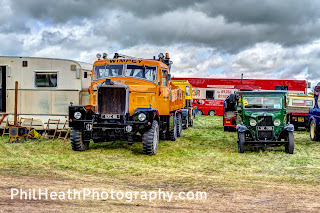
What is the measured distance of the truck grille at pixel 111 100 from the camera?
430 inches

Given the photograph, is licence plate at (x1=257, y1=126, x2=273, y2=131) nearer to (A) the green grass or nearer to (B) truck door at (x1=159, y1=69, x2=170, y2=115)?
(A) the green grass

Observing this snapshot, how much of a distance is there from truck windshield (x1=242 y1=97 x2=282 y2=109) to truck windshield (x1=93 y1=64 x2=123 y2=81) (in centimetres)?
420

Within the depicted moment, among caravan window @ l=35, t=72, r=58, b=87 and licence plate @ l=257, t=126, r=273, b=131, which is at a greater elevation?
caravan window @ l=35, t=72, r=58, b=87

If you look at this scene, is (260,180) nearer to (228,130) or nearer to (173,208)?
(173,208)

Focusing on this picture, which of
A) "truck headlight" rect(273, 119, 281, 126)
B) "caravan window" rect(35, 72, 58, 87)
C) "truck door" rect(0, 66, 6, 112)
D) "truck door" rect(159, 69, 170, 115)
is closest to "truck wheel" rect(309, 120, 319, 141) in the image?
"truck headlight" rect(273, 119, 281, 126)

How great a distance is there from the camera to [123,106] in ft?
35.8

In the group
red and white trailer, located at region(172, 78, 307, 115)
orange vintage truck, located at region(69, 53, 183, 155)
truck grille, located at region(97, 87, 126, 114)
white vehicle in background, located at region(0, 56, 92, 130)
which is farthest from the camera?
red and white trailer, located at region(172, 78, 307, 115)

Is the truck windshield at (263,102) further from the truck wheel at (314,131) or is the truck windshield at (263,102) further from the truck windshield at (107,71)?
the truck windshield at (107,71)

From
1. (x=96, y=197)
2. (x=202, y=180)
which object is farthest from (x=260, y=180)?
(x=96, y=197)

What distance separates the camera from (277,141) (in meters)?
11.1

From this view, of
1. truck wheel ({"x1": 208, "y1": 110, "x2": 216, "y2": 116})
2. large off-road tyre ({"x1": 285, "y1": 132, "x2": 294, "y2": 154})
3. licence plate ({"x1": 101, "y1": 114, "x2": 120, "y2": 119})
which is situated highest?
licence plate ({"x1": 101, "y1": 114, "x2": 120, "y2": 119})

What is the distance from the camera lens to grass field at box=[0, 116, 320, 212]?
619 centimetres

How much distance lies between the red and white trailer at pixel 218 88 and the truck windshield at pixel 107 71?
19896 mm

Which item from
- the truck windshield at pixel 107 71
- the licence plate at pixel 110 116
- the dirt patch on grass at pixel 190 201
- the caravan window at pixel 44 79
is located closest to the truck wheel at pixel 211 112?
the caravan window at pixel 44 79
